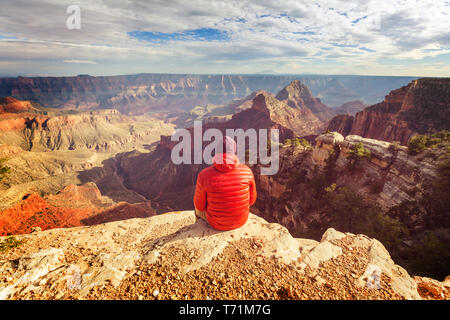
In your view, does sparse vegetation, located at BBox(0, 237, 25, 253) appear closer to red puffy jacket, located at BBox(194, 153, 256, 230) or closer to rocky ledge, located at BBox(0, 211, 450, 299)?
rocky ledge, located at BBox(0, 211, 450, 299)

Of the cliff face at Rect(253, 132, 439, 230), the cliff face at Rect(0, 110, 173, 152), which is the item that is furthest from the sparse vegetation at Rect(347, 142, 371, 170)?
the cliff face at Rect(0, 110, 173, 152)

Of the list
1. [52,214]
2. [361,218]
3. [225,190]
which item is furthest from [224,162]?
[52,214]

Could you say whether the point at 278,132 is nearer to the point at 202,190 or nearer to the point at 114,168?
the point at 202,190

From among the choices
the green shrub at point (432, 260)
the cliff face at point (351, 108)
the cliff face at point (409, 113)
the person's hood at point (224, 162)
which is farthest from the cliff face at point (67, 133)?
the cliff face at point (351, 108)

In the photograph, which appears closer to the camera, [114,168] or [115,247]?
[115,247]

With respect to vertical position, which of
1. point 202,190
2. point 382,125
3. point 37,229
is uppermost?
point 382,125

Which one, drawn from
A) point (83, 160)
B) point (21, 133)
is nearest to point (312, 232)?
point (83, 160)

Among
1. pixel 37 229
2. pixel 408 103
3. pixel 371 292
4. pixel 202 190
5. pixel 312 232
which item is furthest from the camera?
pixel 408 103
